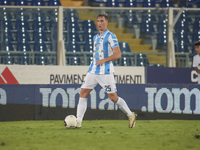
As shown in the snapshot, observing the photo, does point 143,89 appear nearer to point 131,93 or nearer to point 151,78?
point 131,93

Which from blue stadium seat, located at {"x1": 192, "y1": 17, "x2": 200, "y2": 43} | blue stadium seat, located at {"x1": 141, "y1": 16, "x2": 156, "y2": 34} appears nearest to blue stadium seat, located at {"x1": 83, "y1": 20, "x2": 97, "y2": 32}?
blue stadium seat, located at {"x1": 141, "y1": 16, "x2": 156, "y2": 34}

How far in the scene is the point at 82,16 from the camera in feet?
52.7

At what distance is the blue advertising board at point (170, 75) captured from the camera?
1568cm

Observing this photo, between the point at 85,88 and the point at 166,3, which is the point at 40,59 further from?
the point at 166,3

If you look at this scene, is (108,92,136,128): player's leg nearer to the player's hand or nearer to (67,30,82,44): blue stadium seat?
the player's hand

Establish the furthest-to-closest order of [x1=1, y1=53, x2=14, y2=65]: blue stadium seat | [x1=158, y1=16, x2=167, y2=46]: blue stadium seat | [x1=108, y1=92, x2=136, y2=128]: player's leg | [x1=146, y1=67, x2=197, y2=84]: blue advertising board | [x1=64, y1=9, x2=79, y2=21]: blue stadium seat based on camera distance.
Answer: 1. [x1=158, y1=16, x2=167, y2=46]: blue stadium seat
2. [x1=64, y1=9, x2=79, y2=21]: blue stadium seat
3. [x1=146, y1=67, x2=197, y2=84]: blue advertising board
4. [x1=1, y1=53, x2=14, y2=65]: blue stadium seat
5. [x1=108, y1=92, x2=136, y2=128]: player's leg

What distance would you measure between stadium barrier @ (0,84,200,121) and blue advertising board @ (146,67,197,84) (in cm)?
235

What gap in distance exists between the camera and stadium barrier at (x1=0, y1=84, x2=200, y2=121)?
1267cm

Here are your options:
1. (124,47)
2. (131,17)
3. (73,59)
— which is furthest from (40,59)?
(131,17)

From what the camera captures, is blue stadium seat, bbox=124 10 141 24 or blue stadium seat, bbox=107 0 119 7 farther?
blue stadium seat, bbox=107 0 119 7

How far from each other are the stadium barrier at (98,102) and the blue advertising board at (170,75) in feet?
7.71

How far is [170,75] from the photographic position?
15781 millimetres

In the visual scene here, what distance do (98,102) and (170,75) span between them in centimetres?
341

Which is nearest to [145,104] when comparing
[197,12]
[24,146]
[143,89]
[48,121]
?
[143,89]
